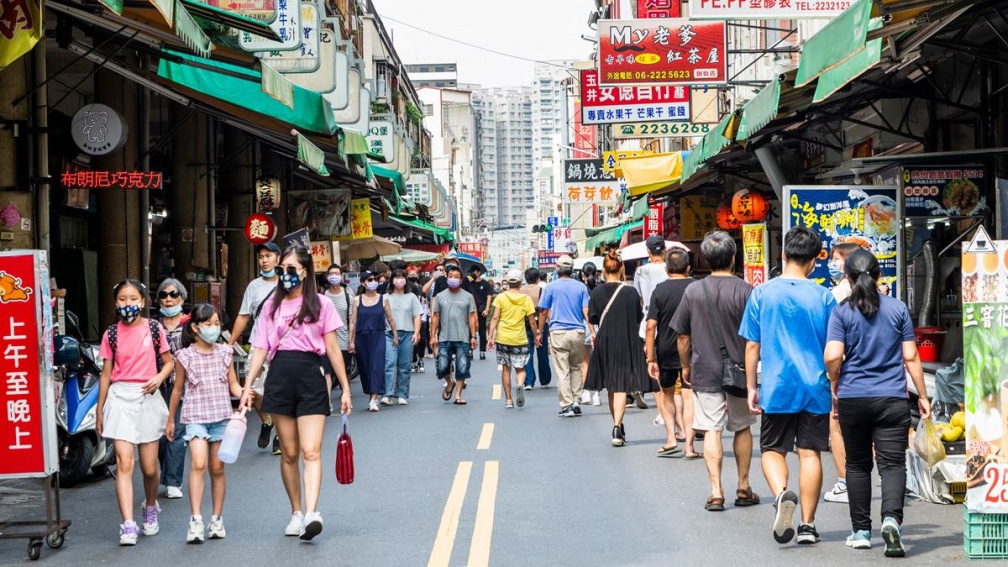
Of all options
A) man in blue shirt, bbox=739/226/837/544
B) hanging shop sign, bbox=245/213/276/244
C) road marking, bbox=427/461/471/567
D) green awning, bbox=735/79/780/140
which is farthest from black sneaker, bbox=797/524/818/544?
hanging shop sign, bbox=245/213/276/244

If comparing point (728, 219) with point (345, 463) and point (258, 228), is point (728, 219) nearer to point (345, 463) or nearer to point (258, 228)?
point (258, 228)

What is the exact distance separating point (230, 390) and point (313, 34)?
11564mm

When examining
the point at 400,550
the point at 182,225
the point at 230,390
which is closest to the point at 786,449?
the point at 400,550

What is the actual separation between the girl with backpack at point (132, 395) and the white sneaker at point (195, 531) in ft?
1.20

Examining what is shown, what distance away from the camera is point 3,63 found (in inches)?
346

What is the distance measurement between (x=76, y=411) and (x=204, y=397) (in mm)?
2629

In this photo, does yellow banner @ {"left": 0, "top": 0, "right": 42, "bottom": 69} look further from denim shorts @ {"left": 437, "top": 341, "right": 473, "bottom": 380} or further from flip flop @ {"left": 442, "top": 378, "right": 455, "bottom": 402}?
flip flop @ {"left": 442, "top": 378, "right": 455, "bottom": 402}

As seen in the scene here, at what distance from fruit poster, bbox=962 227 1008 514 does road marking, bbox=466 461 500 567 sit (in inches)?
109

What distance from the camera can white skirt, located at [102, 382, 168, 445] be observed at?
26.4ft

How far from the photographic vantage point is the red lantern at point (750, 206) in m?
18.2

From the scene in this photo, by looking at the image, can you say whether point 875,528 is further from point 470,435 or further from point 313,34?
point 313,34

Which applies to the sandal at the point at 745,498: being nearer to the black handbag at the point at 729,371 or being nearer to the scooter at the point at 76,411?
the black handbag at the point at 729,371

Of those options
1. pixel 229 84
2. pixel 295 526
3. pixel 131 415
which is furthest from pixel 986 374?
pixel 229 84

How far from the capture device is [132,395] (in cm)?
814
